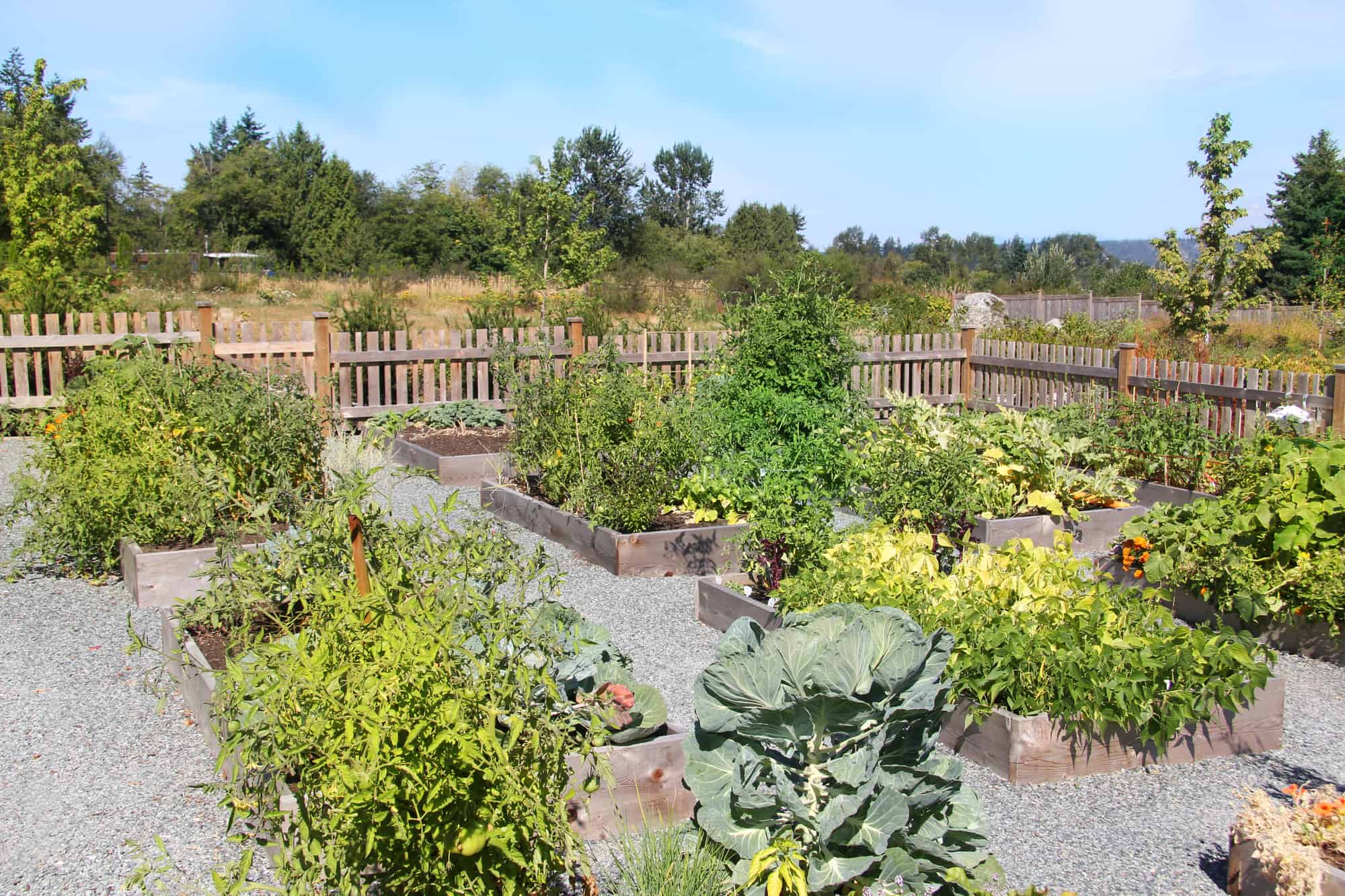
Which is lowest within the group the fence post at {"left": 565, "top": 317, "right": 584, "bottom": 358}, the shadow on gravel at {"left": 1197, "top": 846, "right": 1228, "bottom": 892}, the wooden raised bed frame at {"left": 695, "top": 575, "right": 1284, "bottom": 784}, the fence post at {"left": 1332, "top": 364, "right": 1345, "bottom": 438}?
the shadow on gravel at {"left": 1197, "top": 846, "right": 1228, "bottom": 892}

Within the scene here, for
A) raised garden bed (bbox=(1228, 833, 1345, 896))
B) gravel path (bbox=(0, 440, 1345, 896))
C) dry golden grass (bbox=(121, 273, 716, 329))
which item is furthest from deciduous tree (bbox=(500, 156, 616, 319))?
raised garden bed (bbox=(1228, 833, 1345, 896))

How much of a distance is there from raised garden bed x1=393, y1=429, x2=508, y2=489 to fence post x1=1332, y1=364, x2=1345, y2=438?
7.18 m

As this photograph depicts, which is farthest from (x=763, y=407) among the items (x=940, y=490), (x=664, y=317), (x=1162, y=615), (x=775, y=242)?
(x=775, y=242)

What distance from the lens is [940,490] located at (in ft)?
21.9

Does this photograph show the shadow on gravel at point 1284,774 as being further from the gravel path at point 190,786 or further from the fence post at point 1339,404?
the fence post at point 1339,404

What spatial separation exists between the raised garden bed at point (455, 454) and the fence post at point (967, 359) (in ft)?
20.7

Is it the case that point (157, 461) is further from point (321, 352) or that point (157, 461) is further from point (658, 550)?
point (321, 352)

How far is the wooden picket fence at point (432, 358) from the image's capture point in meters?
12.2

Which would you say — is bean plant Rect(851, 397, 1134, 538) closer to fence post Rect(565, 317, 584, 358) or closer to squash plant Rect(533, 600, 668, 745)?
squash plant Rect(533, 600, 668, 745)

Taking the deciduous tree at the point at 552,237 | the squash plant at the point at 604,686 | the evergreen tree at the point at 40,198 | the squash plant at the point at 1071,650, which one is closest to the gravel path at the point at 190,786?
the squash plant at the point at 1071,650

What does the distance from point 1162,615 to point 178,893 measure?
153 inches

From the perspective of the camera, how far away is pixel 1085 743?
4129 millimetres

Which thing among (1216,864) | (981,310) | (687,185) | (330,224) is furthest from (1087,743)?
(687,185)

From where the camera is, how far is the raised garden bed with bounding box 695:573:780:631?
18.6ft
